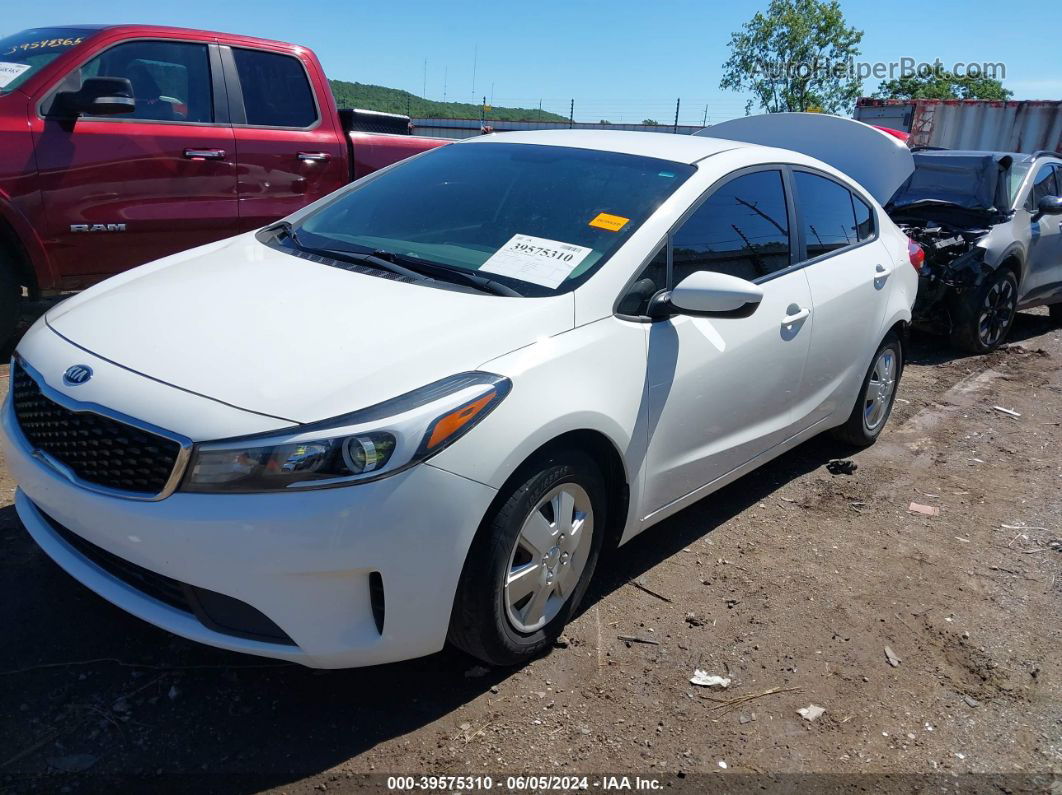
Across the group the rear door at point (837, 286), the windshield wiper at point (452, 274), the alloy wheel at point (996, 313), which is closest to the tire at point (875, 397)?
the rear door at point (837, 286)

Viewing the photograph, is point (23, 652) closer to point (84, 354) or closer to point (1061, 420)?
point (84, 354)

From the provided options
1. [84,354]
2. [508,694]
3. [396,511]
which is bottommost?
[508,694]

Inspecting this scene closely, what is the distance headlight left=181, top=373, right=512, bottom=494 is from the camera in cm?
211

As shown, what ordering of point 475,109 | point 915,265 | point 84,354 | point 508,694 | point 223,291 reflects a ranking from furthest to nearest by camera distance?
1. point 475,109
2. point 915,265
3. point 223,291
4. point 508,694
5. point 84,354

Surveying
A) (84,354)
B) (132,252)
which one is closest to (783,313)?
(84,354)

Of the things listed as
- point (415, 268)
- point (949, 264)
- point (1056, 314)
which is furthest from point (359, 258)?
point (1056, 314)

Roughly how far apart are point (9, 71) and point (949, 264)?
6.98m

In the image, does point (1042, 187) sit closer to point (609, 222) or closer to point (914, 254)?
point (914, 254)

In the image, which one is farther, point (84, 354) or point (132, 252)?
point (132, 252)

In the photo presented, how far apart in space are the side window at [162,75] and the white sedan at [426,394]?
2.33 m

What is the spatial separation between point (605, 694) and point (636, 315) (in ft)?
4.13

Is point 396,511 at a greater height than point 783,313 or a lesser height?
lesser

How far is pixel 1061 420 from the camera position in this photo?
5875 mm

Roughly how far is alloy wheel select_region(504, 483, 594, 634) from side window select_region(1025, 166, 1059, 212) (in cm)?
693
